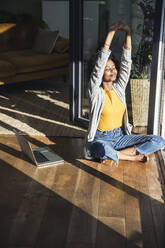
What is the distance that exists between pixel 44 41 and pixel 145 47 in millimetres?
2716

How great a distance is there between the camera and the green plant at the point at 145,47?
10.9 feet

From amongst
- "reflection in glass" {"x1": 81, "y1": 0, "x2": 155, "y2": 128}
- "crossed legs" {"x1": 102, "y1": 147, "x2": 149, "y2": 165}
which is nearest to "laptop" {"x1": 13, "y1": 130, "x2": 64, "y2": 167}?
"crossed legs" {"x1": 102, "y1": 147, "x2": 149, "y2": 165}

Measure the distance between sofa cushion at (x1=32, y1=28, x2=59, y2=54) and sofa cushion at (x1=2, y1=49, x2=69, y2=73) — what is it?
135 mm

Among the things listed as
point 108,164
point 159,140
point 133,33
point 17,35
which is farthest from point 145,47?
point 17,35

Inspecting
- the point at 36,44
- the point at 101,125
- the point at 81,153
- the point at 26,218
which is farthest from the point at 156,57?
the point at 36,44

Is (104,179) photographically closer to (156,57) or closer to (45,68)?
(156,57)

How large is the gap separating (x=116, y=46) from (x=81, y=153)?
3.67 ft

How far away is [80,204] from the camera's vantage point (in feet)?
8.31

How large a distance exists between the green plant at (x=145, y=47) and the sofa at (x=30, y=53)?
Answer: 2.13 metres

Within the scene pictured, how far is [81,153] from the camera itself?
340 centimetres

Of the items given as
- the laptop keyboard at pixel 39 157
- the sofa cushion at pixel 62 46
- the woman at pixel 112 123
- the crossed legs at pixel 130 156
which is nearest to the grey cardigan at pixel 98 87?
the woman at pixel 112 123

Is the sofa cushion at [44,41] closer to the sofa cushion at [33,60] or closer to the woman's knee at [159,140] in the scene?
the sofa cushion at [33,60]

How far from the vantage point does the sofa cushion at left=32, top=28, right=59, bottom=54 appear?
18.8ft

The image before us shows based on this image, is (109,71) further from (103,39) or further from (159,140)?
(103,39)
